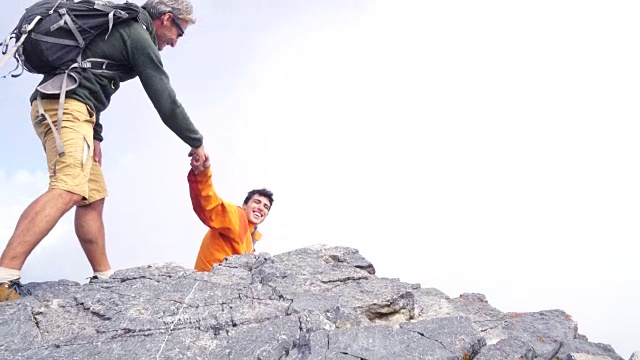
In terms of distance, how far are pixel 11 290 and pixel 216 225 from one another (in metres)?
3.18

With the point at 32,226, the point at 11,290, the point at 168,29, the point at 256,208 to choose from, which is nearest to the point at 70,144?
the point at 32,226

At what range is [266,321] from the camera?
5.50 meters

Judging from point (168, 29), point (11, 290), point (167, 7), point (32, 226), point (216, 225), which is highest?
point (167, 7)

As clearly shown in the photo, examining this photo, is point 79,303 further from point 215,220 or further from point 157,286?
point 215,220

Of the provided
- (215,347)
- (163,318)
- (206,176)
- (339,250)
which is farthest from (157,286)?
(339,250)

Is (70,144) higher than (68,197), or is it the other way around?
(70,144)

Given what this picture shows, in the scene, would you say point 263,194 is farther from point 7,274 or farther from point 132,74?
point 7,274

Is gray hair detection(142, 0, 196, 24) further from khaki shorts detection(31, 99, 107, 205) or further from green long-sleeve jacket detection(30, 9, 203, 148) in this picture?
khaki shorts detection(31, 99, 107, 205)

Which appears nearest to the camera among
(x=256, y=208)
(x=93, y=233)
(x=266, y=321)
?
(x=266, y=321)

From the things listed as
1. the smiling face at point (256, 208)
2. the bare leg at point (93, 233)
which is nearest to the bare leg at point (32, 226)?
the bare leg at point (93, 233)

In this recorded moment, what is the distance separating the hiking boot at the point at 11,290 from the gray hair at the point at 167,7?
11.8 feet

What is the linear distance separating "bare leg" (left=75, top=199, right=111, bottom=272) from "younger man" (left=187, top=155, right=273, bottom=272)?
138cm

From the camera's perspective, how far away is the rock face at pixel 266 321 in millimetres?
4980

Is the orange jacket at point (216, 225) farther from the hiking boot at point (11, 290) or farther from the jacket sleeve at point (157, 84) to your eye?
the hiking boot at point (11, 290)
